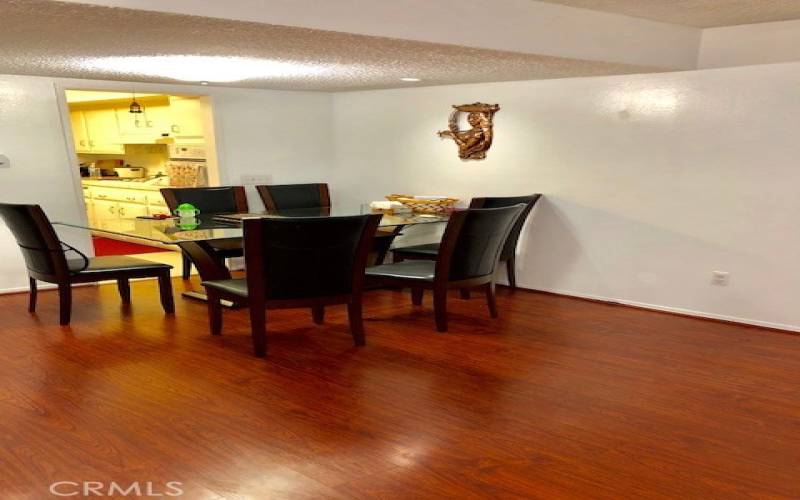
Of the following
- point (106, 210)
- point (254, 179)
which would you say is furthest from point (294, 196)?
point (106, 210)

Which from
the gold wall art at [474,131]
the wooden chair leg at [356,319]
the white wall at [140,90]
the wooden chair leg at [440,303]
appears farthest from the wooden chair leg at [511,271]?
the white wall at [140,90]

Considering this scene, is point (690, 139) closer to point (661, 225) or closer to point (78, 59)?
point (661, 225)

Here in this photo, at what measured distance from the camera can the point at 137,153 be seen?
27.9 ft

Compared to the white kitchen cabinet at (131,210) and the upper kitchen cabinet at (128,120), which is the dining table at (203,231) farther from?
the white kitchen cabinet at (131,210)

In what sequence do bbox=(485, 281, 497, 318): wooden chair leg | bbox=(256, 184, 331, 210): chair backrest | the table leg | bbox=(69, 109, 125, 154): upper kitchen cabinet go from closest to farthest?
1. the table leg
2. bbox=(485, 281, 497, 318): wooden chair leg
3. bbox=(256, 184, 331, 210): chair backrest
4. bbox=(69, 109, 125, 154): upper kitchen cabinet

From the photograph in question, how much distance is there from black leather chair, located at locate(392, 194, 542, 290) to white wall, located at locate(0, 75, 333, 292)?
196cm

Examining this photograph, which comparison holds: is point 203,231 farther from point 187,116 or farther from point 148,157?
point 148,157

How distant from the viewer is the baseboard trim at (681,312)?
3865 mm

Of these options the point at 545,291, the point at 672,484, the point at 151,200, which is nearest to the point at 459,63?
the point at 545,291

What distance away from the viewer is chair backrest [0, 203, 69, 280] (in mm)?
3738

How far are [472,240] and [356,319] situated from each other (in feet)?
2.83

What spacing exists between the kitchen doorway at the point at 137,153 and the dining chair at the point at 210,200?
1.57 feet

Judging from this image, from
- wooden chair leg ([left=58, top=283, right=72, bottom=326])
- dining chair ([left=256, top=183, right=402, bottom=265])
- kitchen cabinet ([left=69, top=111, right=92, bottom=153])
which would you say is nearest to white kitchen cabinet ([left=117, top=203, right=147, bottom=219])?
kitchen cabinet ([left=69, top=111, right=92, bottom=153])

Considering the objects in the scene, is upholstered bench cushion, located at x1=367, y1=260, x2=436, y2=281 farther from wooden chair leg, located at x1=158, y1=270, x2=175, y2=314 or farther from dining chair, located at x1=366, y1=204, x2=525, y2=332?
wooden chair leg, located at x1=158, y1=270, x2=175, y2=314
